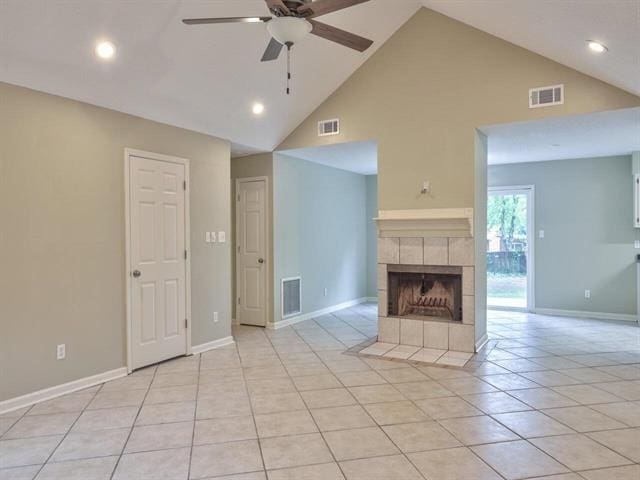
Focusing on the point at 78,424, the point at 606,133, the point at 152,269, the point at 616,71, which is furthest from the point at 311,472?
the point at 606,133

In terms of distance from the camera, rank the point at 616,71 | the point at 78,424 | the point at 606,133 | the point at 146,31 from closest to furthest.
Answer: the point at 78,424, the point at 146,31, the point at 616,71, the point at 606,133

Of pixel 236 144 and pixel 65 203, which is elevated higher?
pixel 236 144

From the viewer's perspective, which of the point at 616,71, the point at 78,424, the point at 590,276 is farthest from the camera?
the point at 590,276

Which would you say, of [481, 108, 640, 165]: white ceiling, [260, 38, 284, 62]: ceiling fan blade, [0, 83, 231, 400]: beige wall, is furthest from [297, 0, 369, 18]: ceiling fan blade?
[481, 108, 640, 165]: white ceiling

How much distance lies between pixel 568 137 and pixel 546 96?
1156 millimetres

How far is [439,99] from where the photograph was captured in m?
4.86

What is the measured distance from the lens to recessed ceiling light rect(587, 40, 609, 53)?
3.51 m

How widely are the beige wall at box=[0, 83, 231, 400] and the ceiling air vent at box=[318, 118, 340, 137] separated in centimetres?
188

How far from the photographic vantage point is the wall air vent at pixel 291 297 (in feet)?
20.5

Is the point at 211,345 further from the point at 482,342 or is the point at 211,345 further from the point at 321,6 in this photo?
the point at 321,6

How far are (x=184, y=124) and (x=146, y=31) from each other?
129 cm

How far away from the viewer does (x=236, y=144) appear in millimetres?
5543

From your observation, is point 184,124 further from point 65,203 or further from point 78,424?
point 78,424

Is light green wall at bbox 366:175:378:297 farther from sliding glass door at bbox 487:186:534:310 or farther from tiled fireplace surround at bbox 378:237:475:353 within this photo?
tiled fireplace surround at bbox 378:237:475:353
